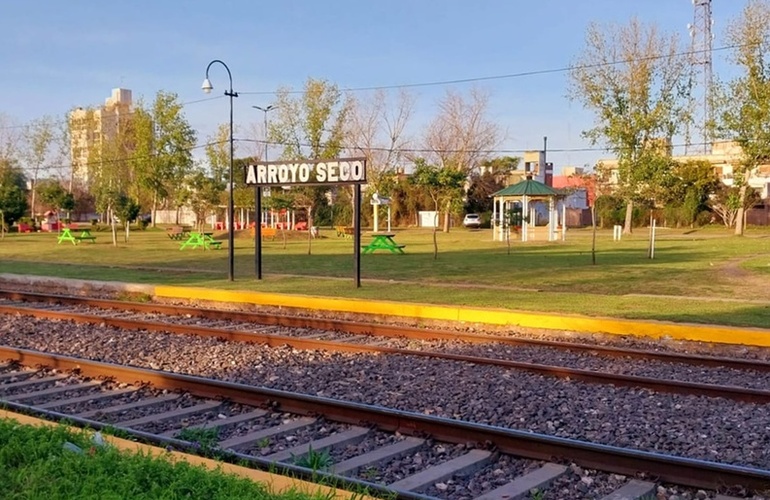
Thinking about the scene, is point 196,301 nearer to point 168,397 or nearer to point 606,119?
point 168,397

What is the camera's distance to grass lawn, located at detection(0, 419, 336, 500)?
4.50 m

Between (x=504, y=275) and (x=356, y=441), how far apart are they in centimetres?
1587

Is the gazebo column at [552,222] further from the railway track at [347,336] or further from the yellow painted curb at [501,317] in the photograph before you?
the railway track at [347,336]

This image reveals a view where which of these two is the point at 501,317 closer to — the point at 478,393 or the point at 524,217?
the point at 478,393

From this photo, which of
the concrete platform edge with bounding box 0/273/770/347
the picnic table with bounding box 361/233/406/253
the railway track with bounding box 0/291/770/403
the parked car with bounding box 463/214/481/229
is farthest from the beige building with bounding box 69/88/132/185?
the railway track with bounding box 0/291/770/403

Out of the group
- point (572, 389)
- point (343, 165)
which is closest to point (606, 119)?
point (343, 165)

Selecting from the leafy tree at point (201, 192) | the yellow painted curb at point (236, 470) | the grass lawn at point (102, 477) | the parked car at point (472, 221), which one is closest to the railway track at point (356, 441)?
the yellow painted curb at point (236, 470)

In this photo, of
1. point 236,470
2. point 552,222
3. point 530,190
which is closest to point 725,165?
point 552,222

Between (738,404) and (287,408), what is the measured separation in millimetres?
4367

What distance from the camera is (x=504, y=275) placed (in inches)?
866

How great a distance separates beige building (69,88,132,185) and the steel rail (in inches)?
2501

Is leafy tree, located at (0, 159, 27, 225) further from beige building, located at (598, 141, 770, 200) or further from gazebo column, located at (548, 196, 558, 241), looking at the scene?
beige building, located at (598, 141, 770, 200)

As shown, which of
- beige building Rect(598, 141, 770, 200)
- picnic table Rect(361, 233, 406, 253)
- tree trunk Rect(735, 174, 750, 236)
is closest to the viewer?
picnic table Rect(361, 233, 406, 253)

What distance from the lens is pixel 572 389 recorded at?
27.6 ft
